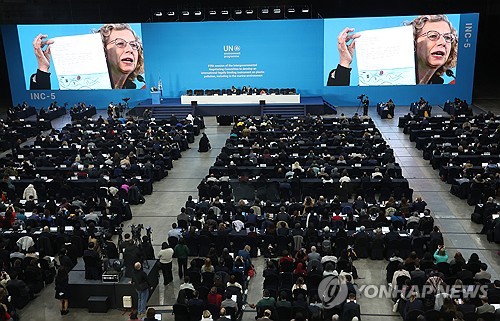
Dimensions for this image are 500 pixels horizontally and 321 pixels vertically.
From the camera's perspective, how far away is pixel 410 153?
87.5ft

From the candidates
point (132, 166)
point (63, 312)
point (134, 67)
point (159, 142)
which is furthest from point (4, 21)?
point (63, 312)

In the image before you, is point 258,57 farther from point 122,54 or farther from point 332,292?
point 332,292

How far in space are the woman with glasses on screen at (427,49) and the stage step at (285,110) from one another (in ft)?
13.7

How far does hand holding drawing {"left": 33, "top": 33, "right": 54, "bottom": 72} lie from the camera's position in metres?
39.8

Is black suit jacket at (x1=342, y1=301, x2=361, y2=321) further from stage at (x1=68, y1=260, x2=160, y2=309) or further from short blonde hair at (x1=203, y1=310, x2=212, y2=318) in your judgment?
stage at (x1=68, y1=260, x2=160, y2=309)

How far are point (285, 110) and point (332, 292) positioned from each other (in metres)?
24.1

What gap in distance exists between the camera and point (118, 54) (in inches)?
1545

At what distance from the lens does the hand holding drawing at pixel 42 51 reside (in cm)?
3984

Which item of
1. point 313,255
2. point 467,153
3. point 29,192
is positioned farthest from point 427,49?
point 29,192

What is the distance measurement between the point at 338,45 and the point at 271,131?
12.6 meters

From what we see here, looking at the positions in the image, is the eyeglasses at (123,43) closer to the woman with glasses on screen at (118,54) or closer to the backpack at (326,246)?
the woman with glasses on screen at (118,54)

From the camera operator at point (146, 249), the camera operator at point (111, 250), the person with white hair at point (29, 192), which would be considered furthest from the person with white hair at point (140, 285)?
the person with white hair at point (29, 192)

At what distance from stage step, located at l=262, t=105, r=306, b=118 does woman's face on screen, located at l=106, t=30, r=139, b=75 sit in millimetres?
10217

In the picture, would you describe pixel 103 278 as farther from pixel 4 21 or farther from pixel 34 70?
pixel 4 21
